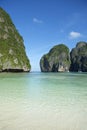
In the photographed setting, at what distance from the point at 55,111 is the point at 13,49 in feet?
182

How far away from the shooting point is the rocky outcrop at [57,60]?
112312 mm

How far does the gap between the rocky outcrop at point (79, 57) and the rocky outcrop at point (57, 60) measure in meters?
3.14

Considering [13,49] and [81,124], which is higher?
[13,49]

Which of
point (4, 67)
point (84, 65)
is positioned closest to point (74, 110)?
point (4, 67)

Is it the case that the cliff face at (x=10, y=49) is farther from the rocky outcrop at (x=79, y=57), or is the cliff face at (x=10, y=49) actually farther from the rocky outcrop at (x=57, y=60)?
the rocky outcrop at (x=79, y=57)

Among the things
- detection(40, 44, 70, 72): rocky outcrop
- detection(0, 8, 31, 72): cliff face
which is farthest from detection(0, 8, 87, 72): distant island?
detection(40, 44, 70, 72): rocky outcrop

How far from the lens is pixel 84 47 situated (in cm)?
10975

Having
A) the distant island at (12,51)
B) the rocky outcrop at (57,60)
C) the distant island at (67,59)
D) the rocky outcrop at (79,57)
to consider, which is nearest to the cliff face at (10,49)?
the distant island at (12,51)

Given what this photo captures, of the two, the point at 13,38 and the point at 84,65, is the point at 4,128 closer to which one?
the point at 13,38

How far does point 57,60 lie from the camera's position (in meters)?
118

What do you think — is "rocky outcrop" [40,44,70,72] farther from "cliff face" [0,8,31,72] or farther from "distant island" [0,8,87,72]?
"cliff face" [0,8,31,72]

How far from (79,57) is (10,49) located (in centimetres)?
5831

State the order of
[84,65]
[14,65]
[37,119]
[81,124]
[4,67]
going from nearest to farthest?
1. [81,124]
2. [37,119]
3. [4,67]
4. [14,65]
5. [84,65]

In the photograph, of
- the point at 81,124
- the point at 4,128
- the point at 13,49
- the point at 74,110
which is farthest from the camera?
the point at 13,49
